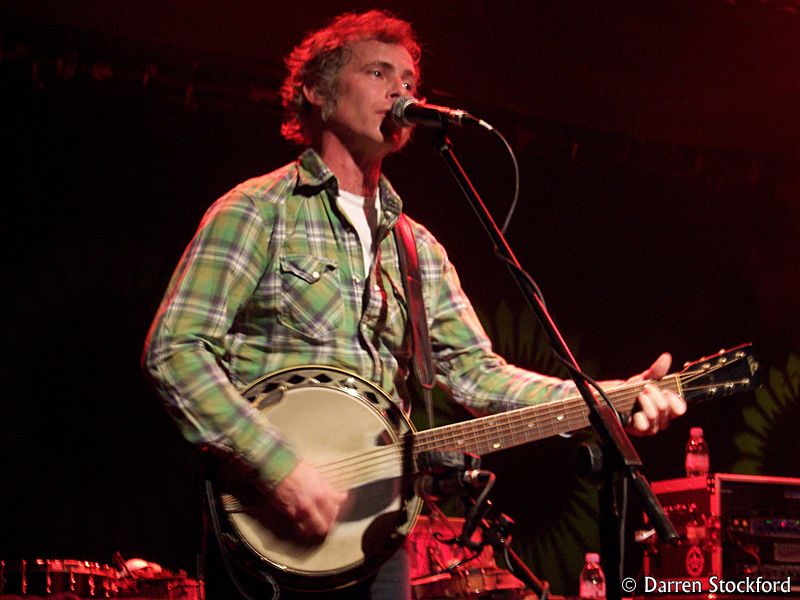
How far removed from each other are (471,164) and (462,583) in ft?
10.2

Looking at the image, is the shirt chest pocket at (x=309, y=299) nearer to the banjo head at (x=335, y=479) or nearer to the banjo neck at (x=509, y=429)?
the banjo head at (x=335, y=479)

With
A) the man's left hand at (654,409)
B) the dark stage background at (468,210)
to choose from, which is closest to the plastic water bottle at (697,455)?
the dark stage background at (468,210)

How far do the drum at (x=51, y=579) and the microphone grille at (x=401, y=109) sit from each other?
2.96 meters

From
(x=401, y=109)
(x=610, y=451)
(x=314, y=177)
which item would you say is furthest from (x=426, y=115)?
(x=610, y=451)

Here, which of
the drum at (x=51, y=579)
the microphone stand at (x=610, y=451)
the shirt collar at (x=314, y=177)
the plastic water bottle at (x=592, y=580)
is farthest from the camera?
the plastic water bottle at (x=592, y=580)

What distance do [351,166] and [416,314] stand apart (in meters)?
0.57

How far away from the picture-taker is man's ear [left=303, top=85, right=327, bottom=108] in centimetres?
339

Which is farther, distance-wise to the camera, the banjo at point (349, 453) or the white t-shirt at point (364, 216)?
the white t-shirt at point (364, 216)

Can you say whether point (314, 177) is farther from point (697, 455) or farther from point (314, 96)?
point (697, 455)

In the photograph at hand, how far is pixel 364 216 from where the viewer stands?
10.5 ft

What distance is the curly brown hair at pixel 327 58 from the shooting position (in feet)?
11.0

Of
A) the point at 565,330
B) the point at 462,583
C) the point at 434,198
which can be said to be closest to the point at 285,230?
the point at 462,583

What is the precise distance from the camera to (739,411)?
7266 millimetres

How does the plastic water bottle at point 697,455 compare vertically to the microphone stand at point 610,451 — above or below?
above
